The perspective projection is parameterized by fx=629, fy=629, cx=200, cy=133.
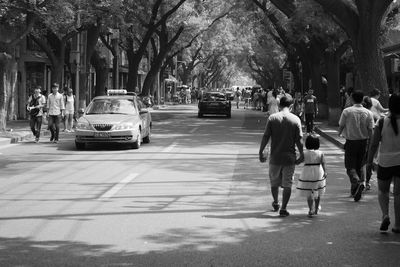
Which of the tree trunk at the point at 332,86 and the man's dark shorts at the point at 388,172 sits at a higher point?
the tree trunk at the point at 332,86

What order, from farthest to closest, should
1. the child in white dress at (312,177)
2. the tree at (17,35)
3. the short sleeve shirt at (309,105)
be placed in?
the short sleeve shirt at (309,105)
the tree at (17,35)
the child in white dress at (312,177)

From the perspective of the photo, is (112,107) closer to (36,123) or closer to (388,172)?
(36,123)

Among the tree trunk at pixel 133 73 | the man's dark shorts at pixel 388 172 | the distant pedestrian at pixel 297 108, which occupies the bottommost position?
the man's dark shorts at pixel 388 172

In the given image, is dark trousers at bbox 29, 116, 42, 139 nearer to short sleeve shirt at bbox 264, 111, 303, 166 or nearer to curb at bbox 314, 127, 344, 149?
curb at bbox 314, 127, 344, 149

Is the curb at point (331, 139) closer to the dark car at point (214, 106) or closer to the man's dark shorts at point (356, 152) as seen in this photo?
the man's dark shorts at point (356, 152)

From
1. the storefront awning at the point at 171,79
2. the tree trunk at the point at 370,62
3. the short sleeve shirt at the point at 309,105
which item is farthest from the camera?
the storefront awning at the point at 171,79

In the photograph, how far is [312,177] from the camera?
8.45 metres

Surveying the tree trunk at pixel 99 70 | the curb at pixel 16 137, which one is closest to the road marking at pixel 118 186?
the curb at pixel 16 137

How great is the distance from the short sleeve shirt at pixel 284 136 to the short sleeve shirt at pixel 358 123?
1.89 meters

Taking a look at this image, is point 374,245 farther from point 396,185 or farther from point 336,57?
point 336,57

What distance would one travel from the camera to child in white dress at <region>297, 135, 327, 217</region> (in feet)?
27.6

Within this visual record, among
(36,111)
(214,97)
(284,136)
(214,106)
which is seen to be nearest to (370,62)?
(36,111)

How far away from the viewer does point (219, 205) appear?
9352 millimetres

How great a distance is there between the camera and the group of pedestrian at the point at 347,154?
7.48 metres
